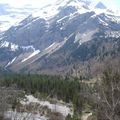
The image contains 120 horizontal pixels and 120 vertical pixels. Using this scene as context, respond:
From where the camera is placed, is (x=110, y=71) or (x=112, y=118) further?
(x=110, y=71)

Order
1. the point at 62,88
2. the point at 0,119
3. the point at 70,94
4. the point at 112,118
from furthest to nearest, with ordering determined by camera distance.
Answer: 1. the point at 62,88
2. the point at 70,94
3. the point at 0,119
4. the point at 112,118

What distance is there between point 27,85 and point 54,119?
335 feet

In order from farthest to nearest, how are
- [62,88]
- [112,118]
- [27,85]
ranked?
1. [27,85]
2. [62,88]
3. [112,118]

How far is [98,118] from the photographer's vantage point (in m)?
54.4

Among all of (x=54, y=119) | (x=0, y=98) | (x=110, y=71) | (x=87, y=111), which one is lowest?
(x=87, y=111)

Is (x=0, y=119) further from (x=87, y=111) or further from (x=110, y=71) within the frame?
(x=87, y=111)

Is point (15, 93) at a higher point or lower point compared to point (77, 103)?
higher

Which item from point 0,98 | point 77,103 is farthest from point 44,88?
point 0,98

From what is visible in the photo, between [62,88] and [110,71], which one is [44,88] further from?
[110,71]

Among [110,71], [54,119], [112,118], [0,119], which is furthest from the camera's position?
[54,119]

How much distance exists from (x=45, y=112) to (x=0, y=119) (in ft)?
156

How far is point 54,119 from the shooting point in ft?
289

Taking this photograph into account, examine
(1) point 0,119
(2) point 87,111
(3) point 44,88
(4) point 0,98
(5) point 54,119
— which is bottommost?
(3) point 44,88

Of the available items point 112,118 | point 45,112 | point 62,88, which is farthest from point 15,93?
point 62,88
